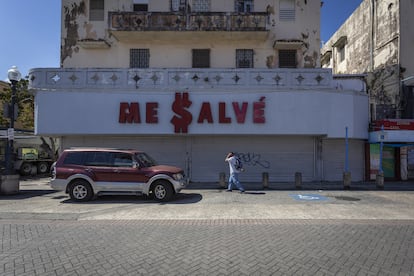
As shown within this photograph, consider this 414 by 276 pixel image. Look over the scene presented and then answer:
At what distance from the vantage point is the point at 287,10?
17469 millimetres

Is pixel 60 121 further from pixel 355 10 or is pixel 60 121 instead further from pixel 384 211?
pixel 355 10

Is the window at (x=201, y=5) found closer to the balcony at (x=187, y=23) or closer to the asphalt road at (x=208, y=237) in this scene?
the balcony at (x=187, y=23)

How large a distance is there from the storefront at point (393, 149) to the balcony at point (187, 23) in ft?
27.5

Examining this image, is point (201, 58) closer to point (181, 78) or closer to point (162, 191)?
point (181, 78)

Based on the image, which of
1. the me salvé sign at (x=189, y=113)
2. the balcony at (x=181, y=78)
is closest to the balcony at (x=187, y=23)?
the balcony at (x=181, y=78)

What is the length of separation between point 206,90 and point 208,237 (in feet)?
31.2

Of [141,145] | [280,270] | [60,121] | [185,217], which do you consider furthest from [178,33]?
[280,270]

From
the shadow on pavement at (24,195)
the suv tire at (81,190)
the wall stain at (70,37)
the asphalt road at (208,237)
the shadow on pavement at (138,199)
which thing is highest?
the wall stain at (70,37)

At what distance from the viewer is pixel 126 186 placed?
32.2 ft

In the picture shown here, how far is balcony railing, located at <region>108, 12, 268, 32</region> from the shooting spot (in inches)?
629

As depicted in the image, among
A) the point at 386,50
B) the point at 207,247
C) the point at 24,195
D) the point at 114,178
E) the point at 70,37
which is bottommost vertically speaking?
the point at 24,195

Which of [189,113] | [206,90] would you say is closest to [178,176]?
[189,113]

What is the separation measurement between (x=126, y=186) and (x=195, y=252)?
5.50m

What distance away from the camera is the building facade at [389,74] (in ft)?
47.6
